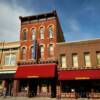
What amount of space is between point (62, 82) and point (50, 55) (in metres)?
5.45

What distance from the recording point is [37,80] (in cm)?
2773

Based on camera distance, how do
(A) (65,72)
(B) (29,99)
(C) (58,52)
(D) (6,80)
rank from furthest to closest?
(D) (6,80)
(C) (58,52)
(A) (65,72)
(B) (29,99)

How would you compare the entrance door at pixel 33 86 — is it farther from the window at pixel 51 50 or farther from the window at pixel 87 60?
the window at pixel 87 60

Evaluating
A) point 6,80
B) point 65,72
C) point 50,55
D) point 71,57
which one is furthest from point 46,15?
point 6,80

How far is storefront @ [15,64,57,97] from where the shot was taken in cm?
2597

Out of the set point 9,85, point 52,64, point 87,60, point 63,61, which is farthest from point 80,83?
point 9,85

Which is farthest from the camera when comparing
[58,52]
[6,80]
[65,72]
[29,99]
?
[6,80]

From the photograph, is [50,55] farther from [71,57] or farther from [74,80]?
[74,80]

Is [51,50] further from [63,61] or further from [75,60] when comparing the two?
[75,60]

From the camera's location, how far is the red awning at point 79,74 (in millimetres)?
23703

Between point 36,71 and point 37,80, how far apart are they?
A: 1.94 meters

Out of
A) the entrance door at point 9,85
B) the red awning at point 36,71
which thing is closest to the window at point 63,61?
the red awning at point 36,71

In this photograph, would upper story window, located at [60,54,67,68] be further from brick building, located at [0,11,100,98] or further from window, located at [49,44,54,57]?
window, located at [49,44,54,57]

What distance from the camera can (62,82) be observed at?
26.1 meters
